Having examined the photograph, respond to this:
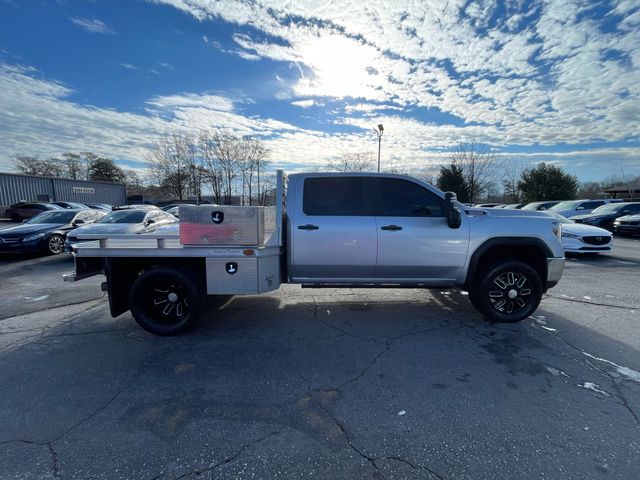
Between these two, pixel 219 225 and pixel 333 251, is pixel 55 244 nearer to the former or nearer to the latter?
pixel 219 225

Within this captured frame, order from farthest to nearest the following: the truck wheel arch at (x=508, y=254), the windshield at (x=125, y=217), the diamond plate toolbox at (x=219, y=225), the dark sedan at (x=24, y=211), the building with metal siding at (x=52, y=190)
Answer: the building with metal siding at (x=52, y=190) → the dark sedan at (x=24, y=211) → the windshield at (x=125, y=217) → the truck wheel arch at (x=508, y=254) → the diamond plate toolbox at (x=219, y=225)

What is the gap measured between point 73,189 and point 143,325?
3854 cm

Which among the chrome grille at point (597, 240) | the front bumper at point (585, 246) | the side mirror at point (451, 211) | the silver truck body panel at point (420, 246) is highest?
the side mirror at point (451, 211)

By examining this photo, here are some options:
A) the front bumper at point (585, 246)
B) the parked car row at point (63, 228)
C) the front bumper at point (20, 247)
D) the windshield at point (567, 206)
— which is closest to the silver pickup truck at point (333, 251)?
the parked car row at point (63, 228)

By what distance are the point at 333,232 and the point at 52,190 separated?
38956 mm

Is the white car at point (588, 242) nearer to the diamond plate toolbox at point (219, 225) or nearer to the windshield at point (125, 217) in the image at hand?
the diamond plate toolbox at point (219, 225)

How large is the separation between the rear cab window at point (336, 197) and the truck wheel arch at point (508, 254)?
5.35 feet

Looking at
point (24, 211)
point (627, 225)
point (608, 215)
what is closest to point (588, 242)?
point (627, 225)

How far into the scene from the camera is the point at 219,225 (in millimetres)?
3789

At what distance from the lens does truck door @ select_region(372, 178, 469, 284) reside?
4.07 meters

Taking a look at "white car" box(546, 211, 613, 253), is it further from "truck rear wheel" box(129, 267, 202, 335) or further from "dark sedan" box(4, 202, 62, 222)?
"dark sedan" box(4, 202, 62, 222)

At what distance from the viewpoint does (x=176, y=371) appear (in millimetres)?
3145

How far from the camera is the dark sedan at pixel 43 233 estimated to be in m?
8.93

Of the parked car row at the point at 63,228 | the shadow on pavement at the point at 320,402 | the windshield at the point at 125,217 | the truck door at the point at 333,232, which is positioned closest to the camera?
the shadow on pavement at the point at 320,402
